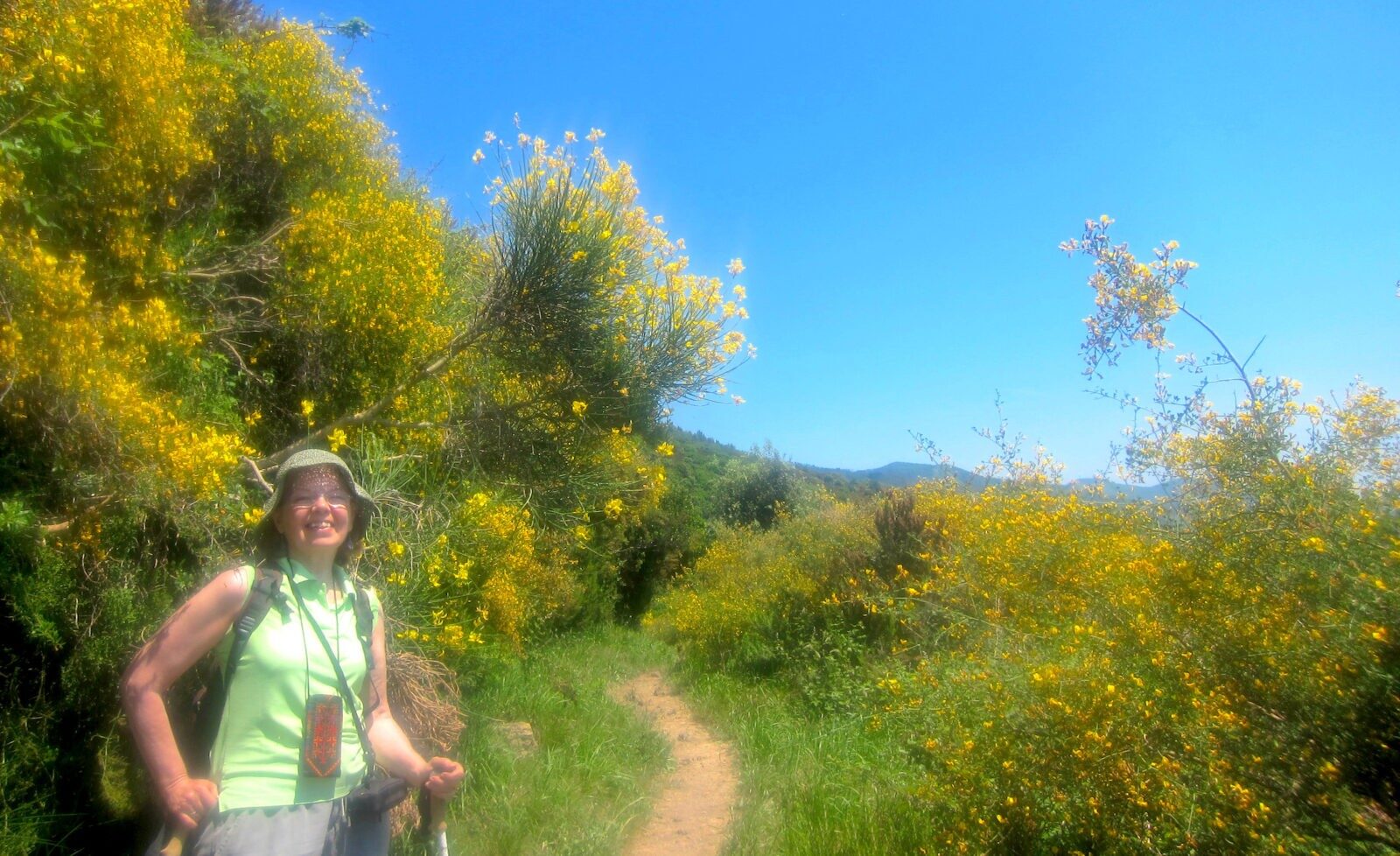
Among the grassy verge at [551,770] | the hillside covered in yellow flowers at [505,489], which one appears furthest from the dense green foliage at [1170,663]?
the grassy verge at [551,770]

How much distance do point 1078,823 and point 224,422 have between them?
5141 mm

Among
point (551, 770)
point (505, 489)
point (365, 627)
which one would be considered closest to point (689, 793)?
point (551, 770)

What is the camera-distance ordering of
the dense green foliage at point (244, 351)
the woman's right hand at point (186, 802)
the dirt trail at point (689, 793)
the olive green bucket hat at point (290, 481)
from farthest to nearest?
1. the dirt trail at point (689, 793)
2. the dense green foliage at point (244, 351)
3. the olive green bucket hat at point (290, 481)
4. the woman's right hand at point (186, 802)

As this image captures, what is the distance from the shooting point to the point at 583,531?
7.52 metres

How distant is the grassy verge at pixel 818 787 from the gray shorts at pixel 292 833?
9.42 ft

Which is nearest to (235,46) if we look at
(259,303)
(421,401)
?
(259,303)

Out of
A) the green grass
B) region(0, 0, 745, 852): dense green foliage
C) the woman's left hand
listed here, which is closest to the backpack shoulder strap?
the woman's left hand

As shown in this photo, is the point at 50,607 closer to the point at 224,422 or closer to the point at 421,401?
the point at 224,422

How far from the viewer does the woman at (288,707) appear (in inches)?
77.4

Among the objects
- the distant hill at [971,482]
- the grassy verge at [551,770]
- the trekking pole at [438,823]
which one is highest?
the distant hill at [971,482]

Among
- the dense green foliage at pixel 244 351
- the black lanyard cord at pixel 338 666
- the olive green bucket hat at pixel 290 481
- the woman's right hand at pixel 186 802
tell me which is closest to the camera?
A: the woman's right hand at pixel 186 802

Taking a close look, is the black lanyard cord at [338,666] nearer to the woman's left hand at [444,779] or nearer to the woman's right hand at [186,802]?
the woman's left hand at [444,779]

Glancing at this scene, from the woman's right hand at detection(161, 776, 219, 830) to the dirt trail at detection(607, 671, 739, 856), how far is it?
4237 mm

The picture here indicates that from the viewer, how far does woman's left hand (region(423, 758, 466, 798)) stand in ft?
7.40
